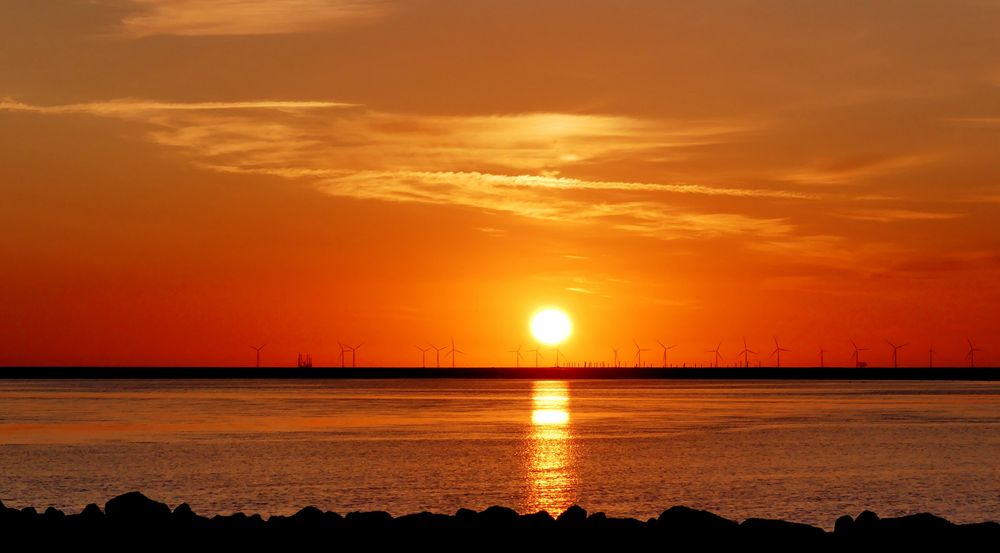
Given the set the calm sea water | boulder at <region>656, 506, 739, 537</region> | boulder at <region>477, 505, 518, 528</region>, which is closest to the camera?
boulder at <region>656, 506, 739, 537</region>

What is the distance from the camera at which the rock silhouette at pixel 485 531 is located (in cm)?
2367

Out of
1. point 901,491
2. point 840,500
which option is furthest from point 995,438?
point 840,500

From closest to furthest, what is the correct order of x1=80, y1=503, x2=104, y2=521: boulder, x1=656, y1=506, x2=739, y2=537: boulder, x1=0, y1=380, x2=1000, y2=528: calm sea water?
x1=656, y1=506, x2=739, y2=537: boulder
x1=80, y1=503, x2=104, y2=521: boulder
x1=0, y1=380, x2=1000, y2=528: calm sea water

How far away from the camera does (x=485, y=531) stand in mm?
24438

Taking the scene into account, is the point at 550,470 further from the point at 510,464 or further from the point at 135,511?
the point at 135,511

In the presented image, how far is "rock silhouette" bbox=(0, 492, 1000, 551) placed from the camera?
77.7ft

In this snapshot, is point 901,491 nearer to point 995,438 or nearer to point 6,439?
point 995,438

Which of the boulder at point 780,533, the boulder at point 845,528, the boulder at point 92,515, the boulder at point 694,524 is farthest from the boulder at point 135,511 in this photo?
the boulder at point 845,528

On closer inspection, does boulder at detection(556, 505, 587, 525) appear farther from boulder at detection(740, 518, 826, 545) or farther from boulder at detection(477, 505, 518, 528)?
boulder at detection(740, 518, 826, 545)

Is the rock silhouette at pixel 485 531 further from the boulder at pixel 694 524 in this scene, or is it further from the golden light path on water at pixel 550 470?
the golden light path on water at pixel 550 470

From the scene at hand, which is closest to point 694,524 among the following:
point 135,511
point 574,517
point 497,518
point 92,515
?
point 574,517

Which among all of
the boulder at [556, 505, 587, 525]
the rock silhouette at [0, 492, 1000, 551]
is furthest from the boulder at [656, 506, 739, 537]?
the boulder at [556, 505, 587, 525]

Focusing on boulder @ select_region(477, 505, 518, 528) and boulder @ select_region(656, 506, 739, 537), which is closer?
boulder @ select_region(656, 506, 739, 537)

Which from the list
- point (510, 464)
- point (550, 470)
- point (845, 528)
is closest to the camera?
point (845, 528)
